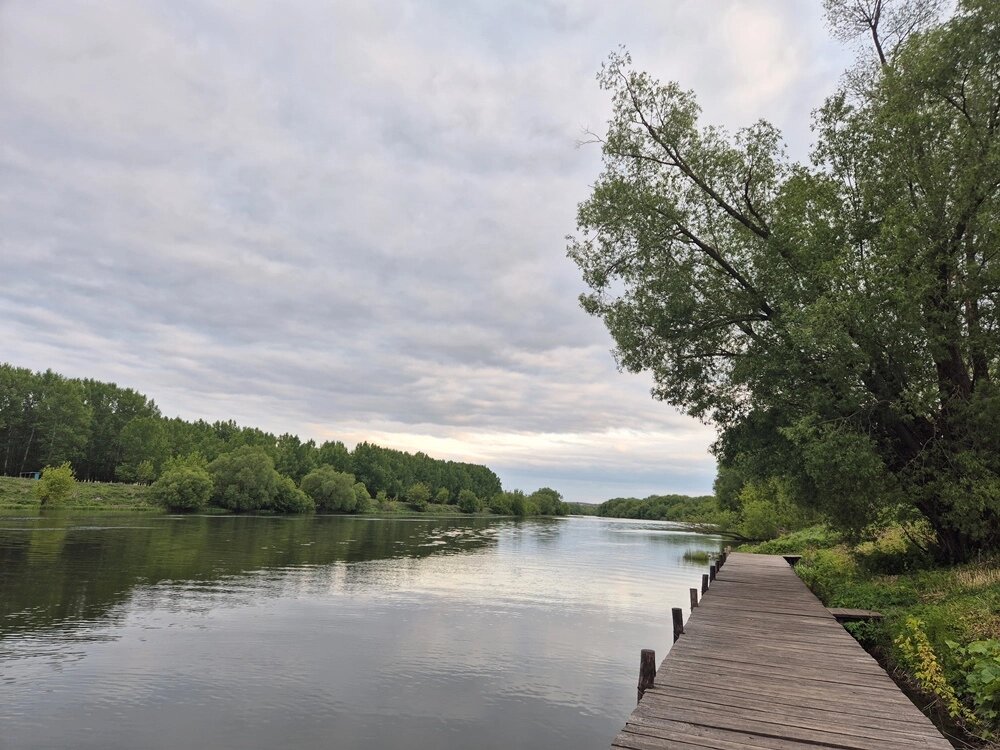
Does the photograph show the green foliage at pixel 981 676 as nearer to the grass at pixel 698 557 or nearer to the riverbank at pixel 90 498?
the grass at pixel 698 557

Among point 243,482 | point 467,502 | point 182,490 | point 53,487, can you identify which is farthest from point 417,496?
point 53,487

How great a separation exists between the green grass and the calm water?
46.5 metres

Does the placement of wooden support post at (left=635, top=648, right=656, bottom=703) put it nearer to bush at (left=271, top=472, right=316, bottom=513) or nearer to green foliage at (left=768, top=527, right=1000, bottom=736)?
green foliage at (left=768, top=527, right=1000, bottom=736)

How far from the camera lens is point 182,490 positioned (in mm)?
83438

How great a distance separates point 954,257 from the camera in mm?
15422

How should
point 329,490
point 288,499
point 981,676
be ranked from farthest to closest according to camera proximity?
point 329,490
point 288,499
point 981,676

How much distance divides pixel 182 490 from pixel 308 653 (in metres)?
79.2

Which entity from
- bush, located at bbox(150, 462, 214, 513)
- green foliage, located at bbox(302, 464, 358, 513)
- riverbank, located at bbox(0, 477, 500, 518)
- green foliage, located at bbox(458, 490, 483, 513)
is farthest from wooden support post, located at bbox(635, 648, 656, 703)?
green foliage, located at bbox(458, 490, 483, 513)

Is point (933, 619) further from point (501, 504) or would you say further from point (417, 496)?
point (501, 504)

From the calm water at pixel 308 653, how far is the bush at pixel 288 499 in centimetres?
7314

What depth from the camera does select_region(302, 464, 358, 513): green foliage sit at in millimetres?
114625

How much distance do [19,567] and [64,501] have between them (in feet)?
187

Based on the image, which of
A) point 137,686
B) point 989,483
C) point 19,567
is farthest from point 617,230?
point 19,567

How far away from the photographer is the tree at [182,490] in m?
82.8
